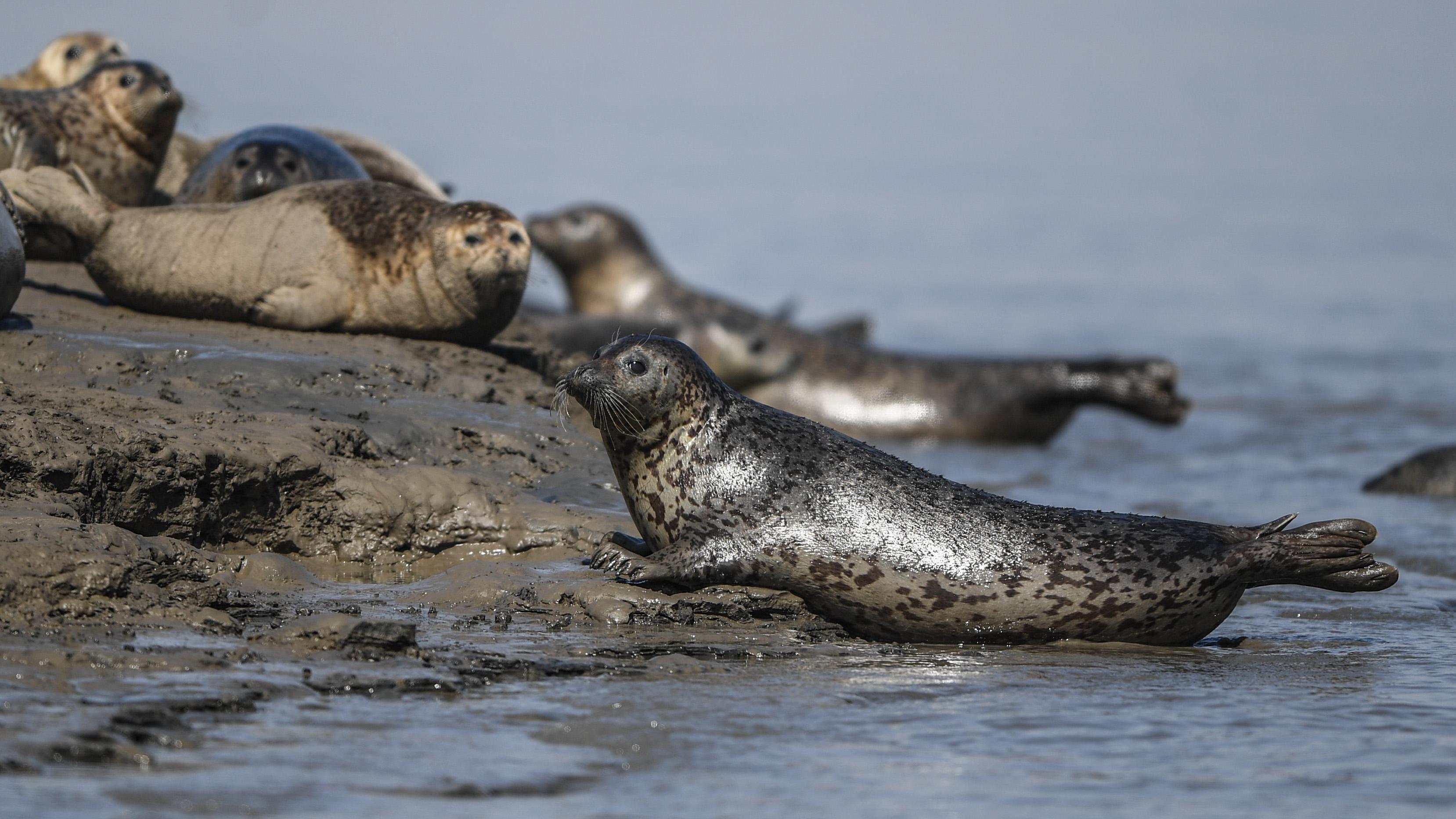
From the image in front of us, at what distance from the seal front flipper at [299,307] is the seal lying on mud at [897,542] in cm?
258

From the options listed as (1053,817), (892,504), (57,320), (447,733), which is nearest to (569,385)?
(892,504)

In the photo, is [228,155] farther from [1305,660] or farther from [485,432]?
[1305,660]

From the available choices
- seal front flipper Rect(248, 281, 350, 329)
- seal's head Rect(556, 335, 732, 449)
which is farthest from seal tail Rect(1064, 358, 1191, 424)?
seal's head Rect(556, 335, 732, 449)

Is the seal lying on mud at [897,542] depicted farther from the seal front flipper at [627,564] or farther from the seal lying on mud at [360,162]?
the seal lying on mud at [360,162]

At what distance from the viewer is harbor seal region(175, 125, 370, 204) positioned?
28.4 feet

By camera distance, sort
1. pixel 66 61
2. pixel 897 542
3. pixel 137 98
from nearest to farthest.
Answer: pixel 897 542 → pixel 137 98 → pixel 66 61

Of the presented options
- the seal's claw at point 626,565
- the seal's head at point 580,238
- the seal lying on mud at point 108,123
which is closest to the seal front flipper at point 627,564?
the seal's claw at point 626,565

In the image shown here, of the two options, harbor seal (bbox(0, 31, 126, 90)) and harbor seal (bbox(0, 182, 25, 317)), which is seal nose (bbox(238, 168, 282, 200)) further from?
harbor seal (bbox(0, 31, 126, 90))

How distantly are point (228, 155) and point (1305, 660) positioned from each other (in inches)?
247

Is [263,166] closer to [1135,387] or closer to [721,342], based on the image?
[721,342]

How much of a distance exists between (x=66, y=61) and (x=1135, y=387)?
862 centimetres

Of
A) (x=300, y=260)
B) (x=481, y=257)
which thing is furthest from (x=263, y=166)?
(x=481, y=257)

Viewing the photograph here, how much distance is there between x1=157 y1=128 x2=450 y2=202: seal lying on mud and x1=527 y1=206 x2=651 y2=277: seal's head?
3858 millimetres

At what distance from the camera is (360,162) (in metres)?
10.6
